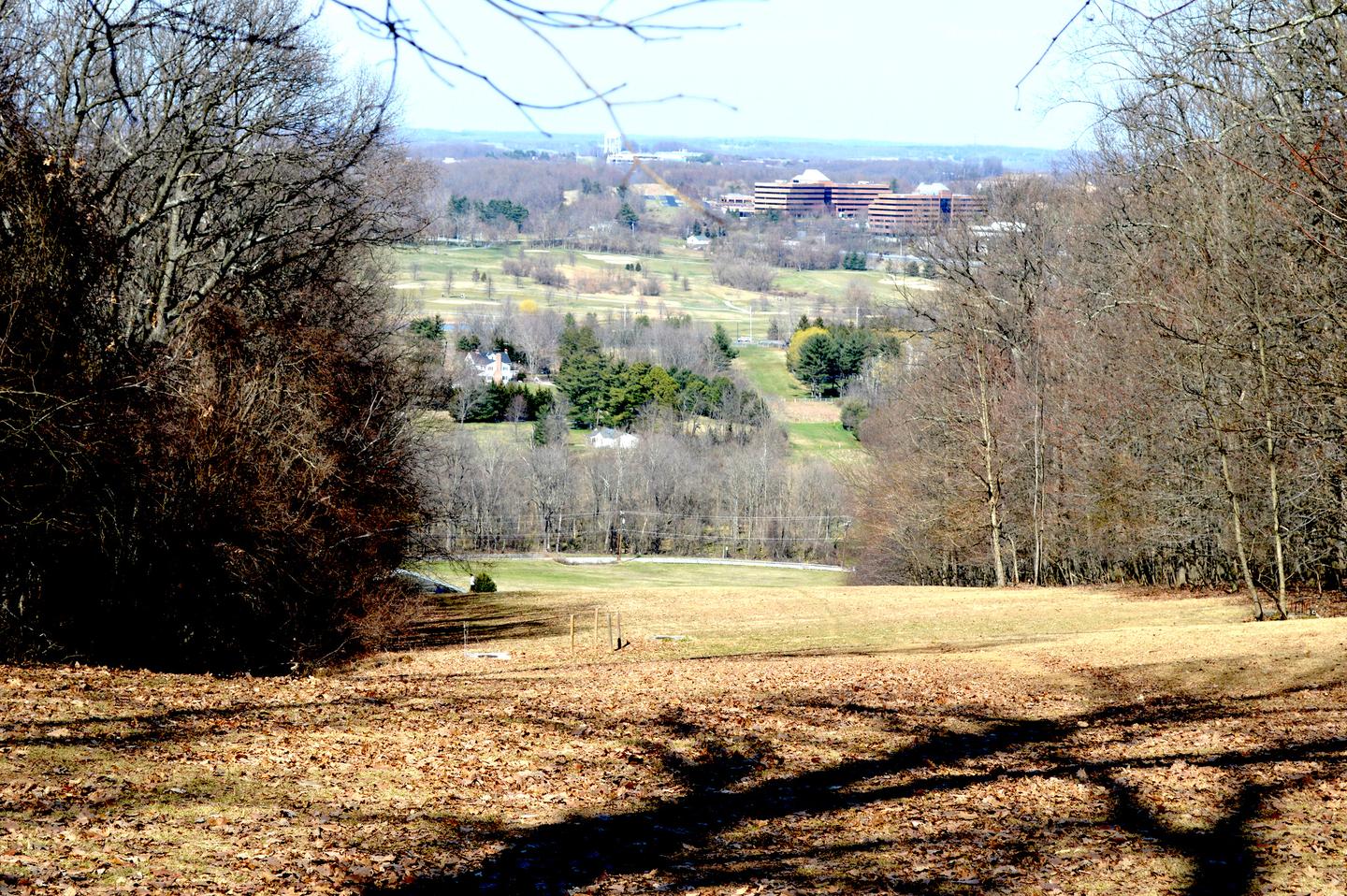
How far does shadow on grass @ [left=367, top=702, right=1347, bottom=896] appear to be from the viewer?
645 centimetres

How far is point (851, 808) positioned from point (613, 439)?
6886 centimetres

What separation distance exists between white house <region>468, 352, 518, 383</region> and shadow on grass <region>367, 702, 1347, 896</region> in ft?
253

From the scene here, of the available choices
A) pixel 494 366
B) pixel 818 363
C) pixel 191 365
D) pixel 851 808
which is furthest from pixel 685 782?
pixel 494 366

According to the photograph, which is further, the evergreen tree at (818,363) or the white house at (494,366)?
the white house at (494,366)

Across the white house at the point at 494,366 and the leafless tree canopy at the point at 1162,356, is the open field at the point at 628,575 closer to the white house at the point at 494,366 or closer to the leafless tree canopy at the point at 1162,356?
the leafless tree canopy at the point at 1162,356

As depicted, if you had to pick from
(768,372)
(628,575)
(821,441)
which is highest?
(768,372)

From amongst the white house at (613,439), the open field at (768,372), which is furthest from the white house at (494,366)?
the open field at (768,372)

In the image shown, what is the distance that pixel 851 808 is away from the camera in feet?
26.8

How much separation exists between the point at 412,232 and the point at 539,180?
586cm

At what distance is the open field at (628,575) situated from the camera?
162 ft

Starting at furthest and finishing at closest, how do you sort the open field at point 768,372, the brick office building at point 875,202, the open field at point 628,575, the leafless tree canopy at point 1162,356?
the open field at point 768,372
the open field at point 628,575
the leafless tree canopy at point 1162,356
the brick office building at point 875,202

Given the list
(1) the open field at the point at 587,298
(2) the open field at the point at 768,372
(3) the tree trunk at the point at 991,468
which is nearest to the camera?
(3) the tree trunk at the point at 991,468

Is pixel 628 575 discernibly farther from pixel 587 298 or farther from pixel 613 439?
pixel 587 298

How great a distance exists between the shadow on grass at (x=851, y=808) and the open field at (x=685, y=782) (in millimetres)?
27
